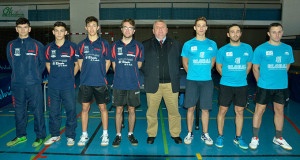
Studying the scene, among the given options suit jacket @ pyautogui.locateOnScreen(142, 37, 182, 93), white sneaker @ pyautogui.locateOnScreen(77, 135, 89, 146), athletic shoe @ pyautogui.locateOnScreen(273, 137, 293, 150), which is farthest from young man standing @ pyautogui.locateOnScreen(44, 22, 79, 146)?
athletic shoe @ pyautogui.locateOnScreen(273, 137, 293, 150)

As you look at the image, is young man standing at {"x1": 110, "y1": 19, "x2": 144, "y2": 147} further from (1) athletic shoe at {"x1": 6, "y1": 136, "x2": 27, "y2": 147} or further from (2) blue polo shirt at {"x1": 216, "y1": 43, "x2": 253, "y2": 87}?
(1) athletic shoe at {"x1": 6, "y1": 136, "x2": 27, "y2": 147}

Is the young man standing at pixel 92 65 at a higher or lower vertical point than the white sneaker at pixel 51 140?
higher

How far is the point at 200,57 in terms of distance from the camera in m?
3.50

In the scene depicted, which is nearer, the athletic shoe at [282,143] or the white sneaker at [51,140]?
the athletic shoe at [282,143]

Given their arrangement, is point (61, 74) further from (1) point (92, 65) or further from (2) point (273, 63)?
(2) point (273, 63)

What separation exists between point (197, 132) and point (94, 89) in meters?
2.26

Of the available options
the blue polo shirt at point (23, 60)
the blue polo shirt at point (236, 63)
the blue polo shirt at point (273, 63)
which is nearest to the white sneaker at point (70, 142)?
the blue polo shirt at point (23, 60)

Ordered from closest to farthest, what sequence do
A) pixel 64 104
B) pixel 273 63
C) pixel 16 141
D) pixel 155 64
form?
1. pixel 273 63
2. pixel 155 64
3. pixel 64 104
4. pixel 16 141

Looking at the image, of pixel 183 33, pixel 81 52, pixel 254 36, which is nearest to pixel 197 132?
pixel 81 52

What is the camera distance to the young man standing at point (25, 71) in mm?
3533

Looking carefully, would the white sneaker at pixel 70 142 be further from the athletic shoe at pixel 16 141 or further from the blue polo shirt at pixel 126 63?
the blue polo shirt at pixel 126 63

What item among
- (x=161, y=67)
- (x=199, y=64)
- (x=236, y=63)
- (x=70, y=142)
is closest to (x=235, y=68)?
(x=236, y=63)

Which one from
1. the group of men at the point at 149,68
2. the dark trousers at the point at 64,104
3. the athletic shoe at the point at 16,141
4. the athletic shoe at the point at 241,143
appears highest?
the group of men at the point at 149,68

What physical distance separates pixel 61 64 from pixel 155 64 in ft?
4.99
